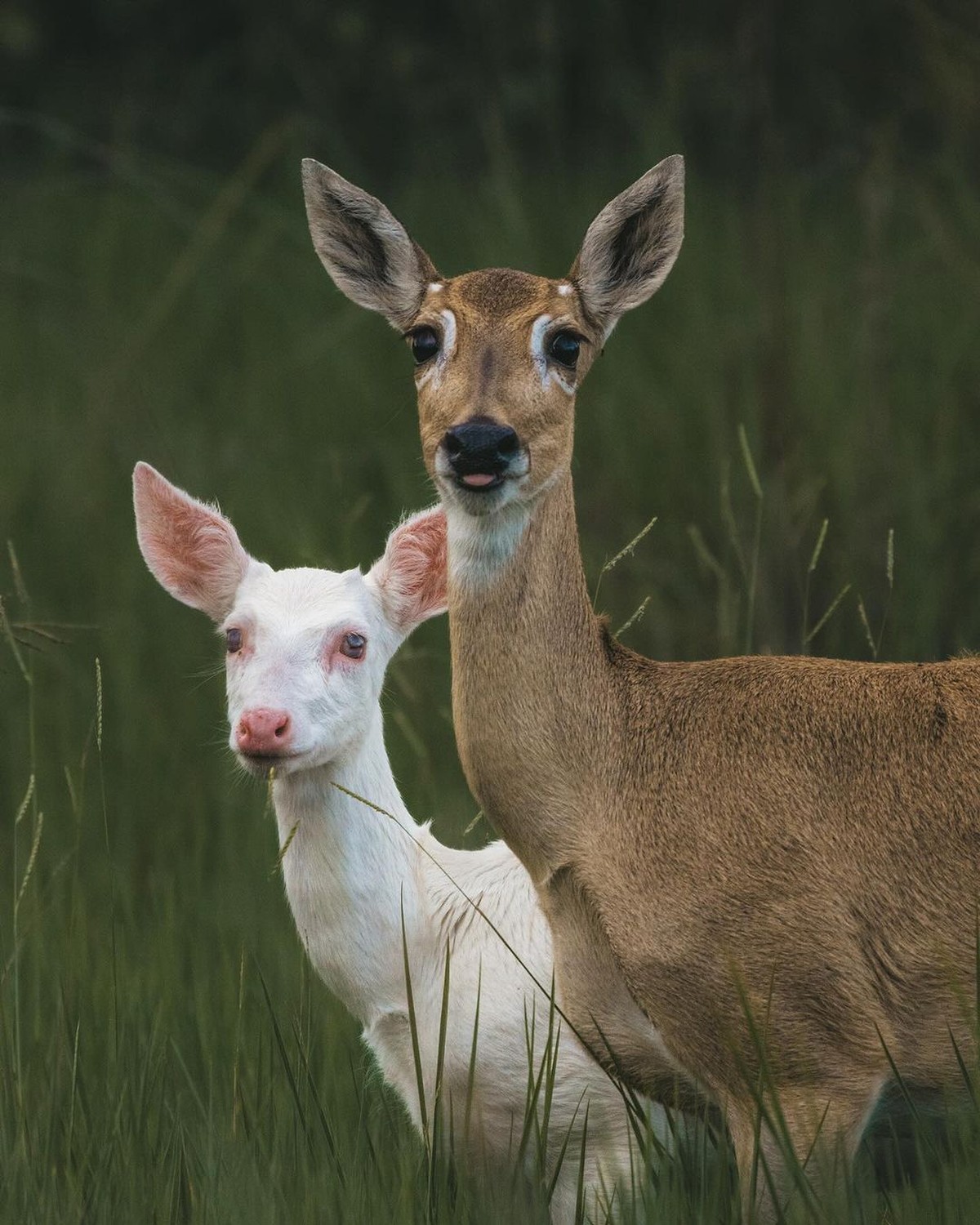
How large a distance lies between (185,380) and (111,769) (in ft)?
11.6

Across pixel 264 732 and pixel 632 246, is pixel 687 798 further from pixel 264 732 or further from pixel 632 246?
pixel 632 246

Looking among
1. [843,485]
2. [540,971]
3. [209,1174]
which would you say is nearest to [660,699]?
[540,971]

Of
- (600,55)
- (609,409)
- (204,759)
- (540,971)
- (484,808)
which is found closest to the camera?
(484,808)

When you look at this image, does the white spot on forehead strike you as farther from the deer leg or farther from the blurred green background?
the deer leg

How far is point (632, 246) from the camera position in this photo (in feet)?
13.9

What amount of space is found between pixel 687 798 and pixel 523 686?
395 mm

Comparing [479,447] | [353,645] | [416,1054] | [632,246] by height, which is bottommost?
[416,1054]

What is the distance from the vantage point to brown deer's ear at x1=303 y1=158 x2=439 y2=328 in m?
4.21

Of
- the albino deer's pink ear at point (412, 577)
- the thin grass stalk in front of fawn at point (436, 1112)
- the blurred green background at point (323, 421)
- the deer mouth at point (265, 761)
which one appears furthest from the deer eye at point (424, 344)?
the thin grass stalk in front of fawn at point (436, 1112)

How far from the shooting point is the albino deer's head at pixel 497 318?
3695 mm

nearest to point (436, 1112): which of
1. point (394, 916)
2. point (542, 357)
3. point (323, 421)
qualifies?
point (394, 916)

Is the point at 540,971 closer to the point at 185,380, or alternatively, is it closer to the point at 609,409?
the point at 609,409

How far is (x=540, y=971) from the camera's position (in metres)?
4.17

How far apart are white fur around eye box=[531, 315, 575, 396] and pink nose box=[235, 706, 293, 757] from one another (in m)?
0.86
